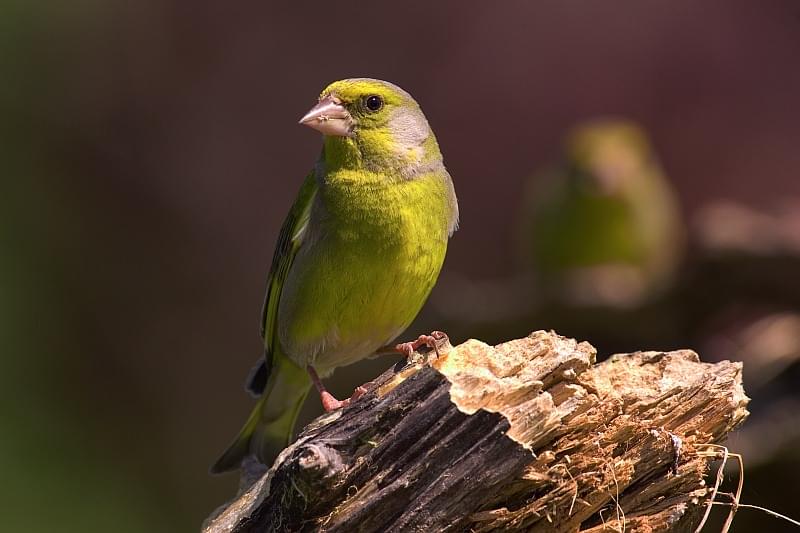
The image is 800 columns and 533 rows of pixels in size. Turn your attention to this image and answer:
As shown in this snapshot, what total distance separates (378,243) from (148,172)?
5.86 m

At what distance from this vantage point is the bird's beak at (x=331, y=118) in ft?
12.7

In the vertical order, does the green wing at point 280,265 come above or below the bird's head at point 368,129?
below

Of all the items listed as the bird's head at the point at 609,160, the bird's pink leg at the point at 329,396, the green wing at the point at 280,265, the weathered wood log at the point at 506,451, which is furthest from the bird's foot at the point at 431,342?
the bird's head at the point at 609,160

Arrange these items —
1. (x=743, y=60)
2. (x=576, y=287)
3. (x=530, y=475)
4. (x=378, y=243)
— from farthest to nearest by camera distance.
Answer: (x=743, y=60) → (x=576, y=287) → (x=378, y=243) → (x=530, y=475)

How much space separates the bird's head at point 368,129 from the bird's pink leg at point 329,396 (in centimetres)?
76

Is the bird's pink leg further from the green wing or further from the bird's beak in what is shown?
the bird's beak

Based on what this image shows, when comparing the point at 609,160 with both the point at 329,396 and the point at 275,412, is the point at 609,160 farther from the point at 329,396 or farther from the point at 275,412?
the point at 329,396

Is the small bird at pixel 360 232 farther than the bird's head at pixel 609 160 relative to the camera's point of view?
No

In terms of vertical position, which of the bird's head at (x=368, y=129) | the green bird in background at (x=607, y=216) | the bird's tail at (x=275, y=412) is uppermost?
the bird's head at (x=368, y=129)

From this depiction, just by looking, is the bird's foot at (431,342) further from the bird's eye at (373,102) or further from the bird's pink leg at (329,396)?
the bird's eye at (373,102)

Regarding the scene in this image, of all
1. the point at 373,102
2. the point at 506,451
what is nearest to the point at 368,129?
the point at 373,102

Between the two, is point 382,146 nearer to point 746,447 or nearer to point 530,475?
point 530,475

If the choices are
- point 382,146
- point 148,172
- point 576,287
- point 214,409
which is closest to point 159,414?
point 214,409

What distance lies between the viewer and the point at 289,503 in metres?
2.91
